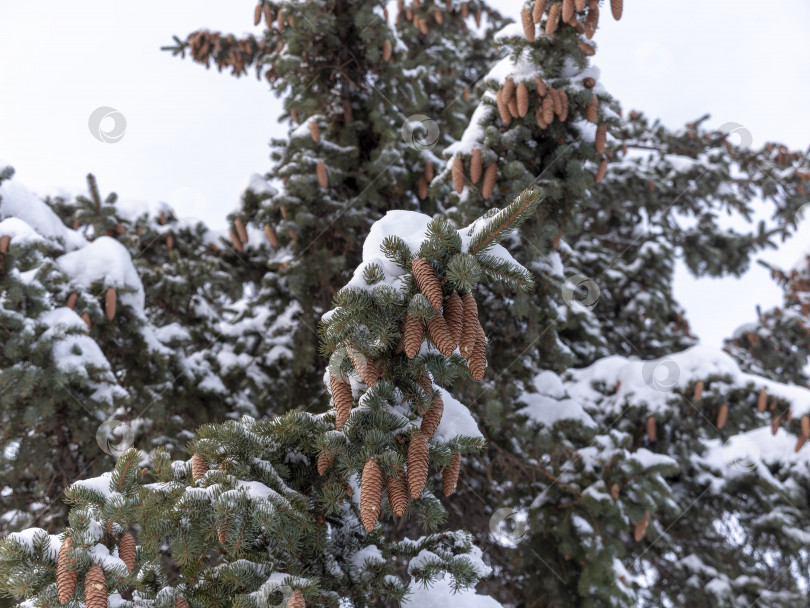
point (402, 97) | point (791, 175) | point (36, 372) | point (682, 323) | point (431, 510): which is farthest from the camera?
point (682, 323)

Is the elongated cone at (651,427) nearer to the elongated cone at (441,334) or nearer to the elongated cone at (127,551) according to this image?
the elongated cone at (441,334)

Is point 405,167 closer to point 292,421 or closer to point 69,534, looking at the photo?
point 292,421

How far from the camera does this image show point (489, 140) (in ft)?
16.1

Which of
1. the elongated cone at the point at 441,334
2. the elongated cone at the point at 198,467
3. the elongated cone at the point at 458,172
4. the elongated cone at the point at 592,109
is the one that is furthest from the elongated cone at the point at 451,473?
the elongated cone at the point at 592,109

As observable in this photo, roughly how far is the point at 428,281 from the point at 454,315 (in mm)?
161

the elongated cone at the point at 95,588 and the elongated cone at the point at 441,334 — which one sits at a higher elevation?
the elongated cone at the point at 441,334

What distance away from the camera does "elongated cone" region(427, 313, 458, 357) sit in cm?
212

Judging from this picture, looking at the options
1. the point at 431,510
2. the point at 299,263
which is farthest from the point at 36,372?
the point at 431,510

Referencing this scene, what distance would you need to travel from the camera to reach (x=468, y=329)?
2.20 meters

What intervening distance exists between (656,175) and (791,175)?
6.45 ft

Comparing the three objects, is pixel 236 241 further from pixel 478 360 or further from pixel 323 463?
pixel 478 360

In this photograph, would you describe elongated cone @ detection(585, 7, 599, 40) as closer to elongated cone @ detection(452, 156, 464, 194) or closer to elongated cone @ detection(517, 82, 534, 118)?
elongated cone @ detection(517, 82, 534, 118)

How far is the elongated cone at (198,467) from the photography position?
252 cm

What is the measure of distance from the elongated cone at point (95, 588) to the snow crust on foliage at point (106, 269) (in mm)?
3978
